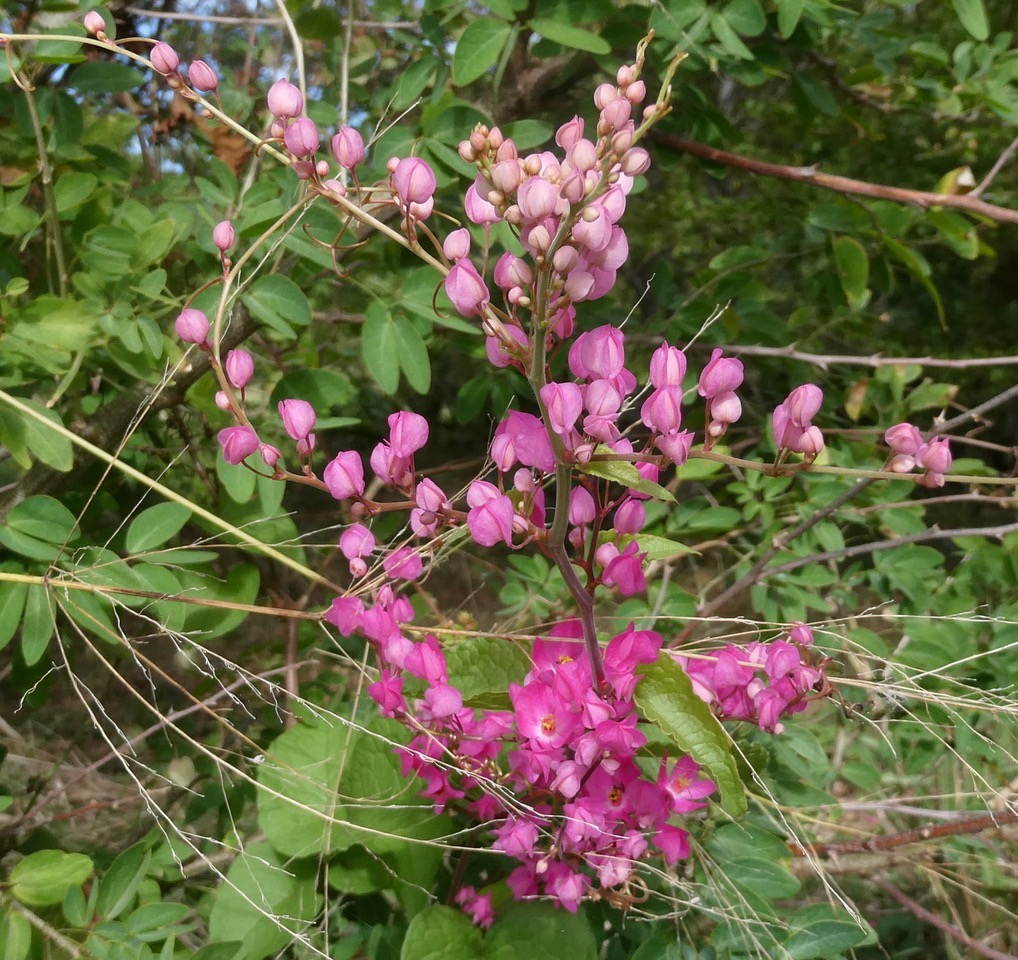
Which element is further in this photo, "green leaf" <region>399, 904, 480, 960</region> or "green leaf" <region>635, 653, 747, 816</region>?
"green leaf" <region>399, 904, 480, 960</region>

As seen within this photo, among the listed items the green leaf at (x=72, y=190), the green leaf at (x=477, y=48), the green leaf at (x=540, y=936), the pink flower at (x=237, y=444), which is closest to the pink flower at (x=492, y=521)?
the pink flower at (x=237, y=444)

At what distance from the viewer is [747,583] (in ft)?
3.15

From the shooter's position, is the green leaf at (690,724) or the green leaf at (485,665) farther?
the green leaf at (485,665)

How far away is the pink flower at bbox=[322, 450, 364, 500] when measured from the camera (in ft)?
1.83

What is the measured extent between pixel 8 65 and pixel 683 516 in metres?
0.95

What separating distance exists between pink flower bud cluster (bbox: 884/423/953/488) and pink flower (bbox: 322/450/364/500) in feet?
1.12

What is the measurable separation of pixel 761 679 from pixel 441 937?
350mm

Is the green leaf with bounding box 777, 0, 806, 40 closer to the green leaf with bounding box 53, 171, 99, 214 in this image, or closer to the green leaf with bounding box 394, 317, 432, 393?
the green leaf with bounding box 394, 317, 432, 393

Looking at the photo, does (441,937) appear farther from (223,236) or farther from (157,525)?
(223,236)

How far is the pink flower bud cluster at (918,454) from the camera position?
0.49 meters

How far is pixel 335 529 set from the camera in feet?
4.19

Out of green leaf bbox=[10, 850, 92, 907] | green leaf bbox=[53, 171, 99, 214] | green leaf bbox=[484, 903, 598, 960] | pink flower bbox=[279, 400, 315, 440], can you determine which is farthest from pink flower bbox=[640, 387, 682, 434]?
green leaf bbox=[53, 171, 99, 214]

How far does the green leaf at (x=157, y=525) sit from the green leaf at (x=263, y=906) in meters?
0.33

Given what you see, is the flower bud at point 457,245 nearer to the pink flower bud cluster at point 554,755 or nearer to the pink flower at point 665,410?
the pink flower at point 665,410
